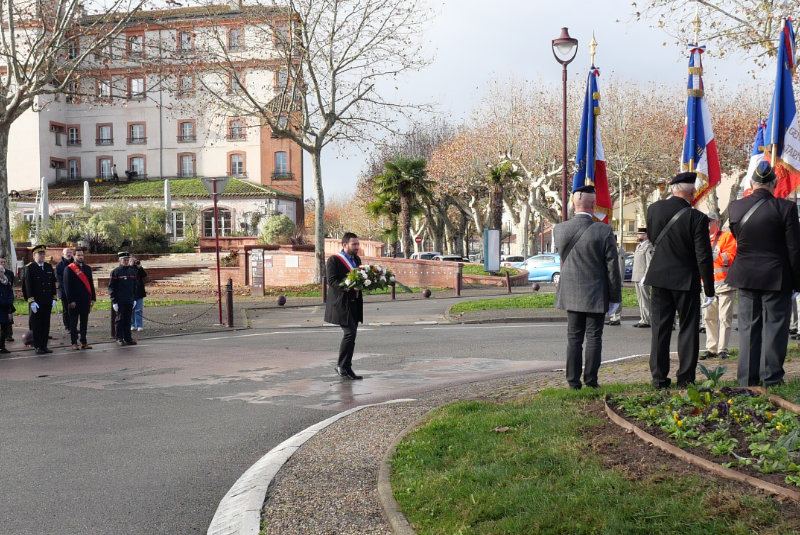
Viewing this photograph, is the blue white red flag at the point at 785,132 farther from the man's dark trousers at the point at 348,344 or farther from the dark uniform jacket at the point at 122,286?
the dark uniform jacket at the point at 122,286

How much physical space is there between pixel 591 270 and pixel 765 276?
145 cm

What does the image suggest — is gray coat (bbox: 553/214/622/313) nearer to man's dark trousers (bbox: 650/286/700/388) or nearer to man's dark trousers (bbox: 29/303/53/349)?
man's dark trousers (bbox: 650/286/700/388)

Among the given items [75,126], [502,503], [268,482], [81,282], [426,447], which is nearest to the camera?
[502,503]

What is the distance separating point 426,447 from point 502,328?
11.1m

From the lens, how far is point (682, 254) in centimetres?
689

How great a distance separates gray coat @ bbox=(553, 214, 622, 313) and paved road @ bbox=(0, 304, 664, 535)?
2.54m

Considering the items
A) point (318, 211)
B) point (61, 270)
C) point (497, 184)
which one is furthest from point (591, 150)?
point (497, 184)

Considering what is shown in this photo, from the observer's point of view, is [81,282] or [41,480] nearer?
[41,480]

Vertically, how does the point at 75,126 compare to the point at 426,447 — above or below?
above

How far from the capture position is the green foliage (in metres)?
40.8

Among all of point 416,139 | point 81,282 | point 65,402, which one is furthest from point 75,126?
point 65,402

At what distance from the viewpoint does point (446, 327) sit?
17062 millimetres

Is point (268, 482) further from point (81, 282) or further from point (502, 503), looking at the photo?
point (81, 282)

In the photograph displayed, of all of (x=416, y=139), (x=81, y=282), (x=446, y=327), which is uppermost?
(x=416, y=139)
